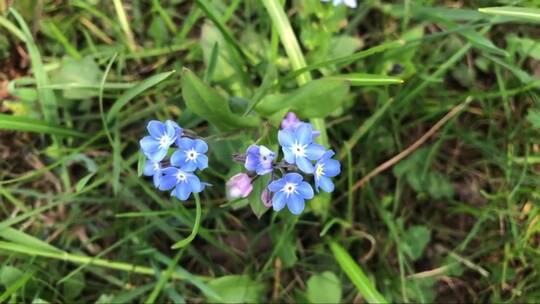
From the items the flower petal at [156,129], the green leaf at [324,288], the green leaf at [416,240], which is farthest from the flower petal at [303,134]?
the green leaf at [416,240]

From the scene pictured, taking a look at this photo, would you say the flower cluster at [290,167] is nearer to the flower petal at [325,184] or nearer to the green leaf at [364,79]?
the flower petal at [325,184]

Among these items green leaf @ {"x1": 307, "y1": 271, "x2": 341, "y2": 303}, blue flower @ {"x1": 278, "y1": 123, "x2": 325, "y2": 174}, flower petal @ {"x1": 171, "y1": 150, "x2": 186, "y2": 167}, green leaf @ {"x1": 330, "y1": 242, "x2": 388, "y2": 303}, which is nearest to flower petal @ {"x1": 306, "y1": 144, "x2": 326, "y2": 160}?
blue flower @ {"x1": 278, "y1": 123, "x2": 325, "y2": 174}

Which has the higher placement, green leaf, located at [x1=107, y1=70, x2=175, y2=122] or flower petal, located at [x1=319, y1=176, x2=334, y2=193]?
green leaf, located at [x1=107, y1=70, x2=175, y2=122]

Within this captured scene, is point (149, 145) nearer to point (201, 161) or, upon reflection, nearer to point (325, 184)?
point (201, 161)

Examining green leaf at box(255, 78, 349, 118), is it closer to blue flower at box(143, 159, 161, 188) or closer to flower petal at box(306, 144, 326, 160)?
flower petal at box(306, 144, 326, 160)

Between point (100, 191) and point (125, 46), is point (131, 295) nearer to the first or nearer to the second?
point (100, 191)

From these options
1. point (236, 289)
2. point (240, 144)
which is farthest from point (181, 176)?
point (236, 289)
